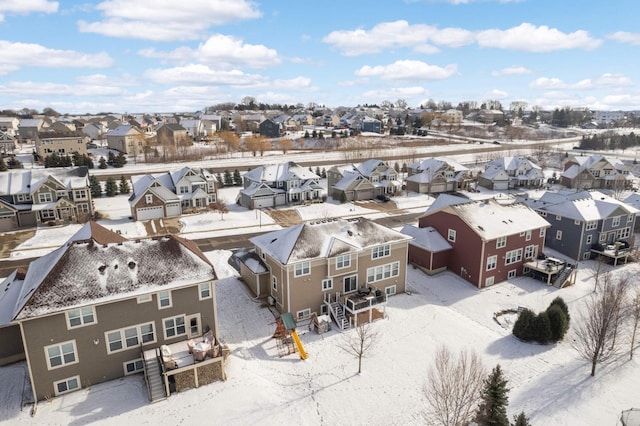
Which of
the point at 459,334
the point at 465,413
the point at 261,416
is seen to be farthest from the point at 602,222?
the point at 261,416

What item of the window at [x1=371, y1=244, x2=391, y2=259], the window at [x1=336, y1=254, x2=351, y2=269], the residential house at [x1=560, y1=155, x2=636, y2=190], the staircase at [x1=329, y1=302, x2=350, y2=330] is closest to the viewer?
the staircase at [x1=329, y1=302, x2=350, y2=330]

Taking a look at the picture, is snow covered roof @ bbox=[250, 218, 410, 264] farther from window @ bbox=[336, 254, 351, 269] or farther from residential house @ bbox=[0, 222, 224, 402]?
residential house @ bbox=[0, 222, 224, 402]

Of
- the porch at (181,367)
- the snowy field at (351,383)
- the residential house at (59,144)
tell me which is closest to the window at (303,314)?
the snowy field at (351,383)

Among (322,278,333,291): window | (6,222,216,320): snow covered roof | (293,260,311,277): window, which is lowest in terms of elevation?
(322,278,333,291): window

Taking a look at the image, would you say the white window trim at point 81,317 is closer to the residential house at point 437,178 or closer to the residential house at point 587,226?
the residential house at point 587,226

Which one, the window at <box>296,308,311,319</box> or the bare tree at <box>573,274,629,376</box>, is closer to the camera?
the bare tree at <box>573,274,629,376</box>

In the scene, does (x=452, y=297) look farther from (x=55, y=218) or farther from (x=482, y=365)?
(x=55, y=218)

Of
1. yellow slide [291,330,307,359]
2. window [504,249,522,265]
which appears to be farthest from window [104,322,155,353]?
window [504,249,522,265]
